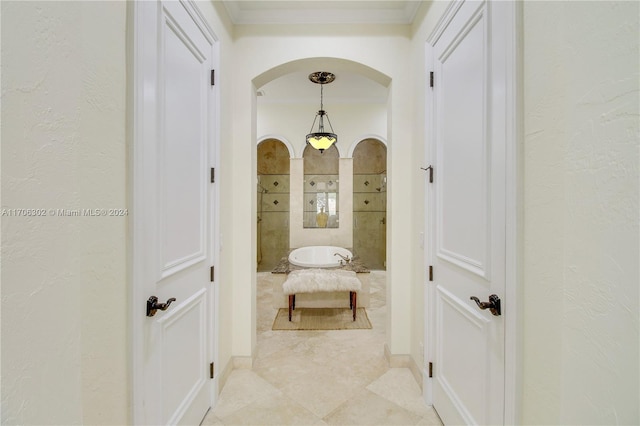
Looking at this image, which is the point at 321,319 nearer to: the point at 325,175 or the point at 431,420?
the point at 431,420

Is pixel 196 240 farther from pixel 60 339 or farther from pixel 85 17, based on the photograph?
pixel 85 17

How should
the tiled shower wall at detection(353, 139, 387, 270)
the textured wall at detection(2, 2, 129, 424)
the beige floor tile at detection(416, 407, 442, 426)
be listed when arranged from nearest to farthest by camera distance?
the textured wall at detection(2, 2, 129, 424) < the beige floor tile at detection(416, 407, 442, 426) < the tiled shower wall at detection(353, 139, 387, 270)

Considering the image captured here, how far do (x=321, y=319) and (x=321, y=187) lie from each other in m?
3.14

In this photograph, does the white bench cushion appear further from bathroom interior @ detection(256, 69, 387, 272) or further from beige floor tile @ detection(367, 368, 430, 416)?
bathroom interior @ detection(256, 69, 387, 272)

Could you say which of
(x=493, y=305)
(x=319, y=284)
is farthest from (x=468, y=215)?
(x=319, y=284)

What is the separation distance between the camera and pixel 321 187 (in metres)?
5.89

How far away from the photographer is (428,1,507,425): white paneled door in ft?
3.80

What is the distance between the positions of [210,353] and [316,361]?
964 millimetres

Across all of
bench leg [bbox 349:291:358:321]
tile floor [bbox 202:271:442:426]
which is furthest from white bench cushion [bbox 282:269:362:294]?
A: tile floor [bbox 202:271:442:426]

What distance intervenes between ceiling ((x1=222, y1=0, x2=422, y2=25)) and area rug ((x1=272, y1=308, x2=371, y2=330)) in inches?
113

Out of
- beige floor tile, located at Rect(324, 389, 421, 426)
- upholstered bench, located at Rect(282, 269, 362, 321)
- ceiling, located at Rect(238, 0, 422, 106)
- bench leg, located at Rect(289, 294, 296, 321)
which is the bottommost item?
beige floor tile, located at Rect(324, 389, 421, 426)

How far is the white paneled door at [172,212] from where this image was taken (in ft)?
3.59

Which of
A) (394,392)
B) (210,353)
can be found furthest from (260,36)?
(394,392)

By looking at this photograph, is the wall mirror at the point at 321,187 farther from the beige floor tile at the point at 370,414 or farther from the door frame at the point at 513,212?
the door frame at the point at 513,212
